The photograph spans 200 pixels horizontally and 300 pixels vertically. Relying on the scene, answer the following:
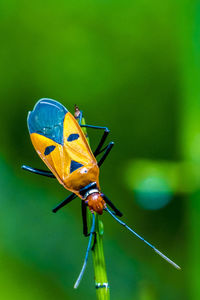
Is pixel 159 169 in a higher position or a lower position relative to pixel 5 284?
higher

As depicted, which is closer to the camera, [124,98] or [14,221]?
[14,221]

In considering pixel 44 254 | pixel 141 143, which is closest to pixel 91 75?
pixel 141 143

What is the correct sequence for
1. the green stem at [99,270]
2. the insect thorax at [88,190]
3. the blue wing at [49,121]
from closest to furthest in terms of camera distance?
the green stem at [99,270] < the insect thorax at [88,190] < the blue wing at [49,121]

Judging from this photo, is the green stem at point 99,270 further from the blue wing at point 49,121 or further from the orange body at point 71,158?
the blue wing at point 49,121

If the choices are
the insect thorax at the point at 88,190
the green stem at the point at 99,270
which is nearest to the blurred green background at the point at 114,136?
the insect thorax at the point at 88,190

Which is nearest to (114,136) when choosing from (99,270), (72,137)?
(72,137)

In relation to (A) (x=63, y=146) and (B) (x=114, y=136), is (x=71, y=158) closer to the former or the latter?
(A) (x=63, y=146)

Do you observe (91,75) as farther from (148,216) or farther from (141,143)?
(148,216)
